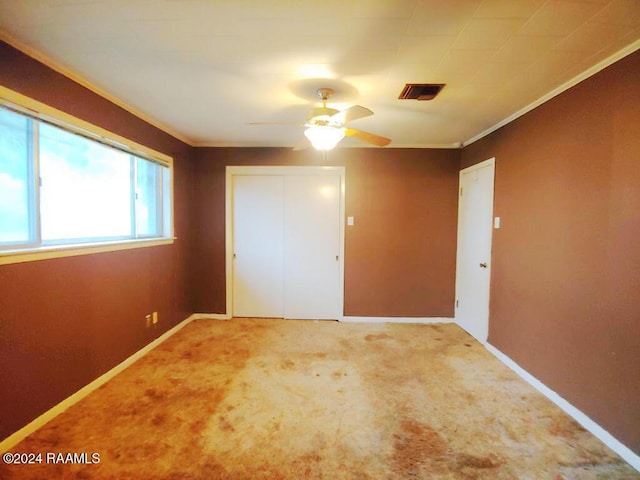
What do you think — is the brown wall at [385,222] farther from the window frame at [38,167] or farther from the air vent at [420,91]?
the air vent at [420,91]

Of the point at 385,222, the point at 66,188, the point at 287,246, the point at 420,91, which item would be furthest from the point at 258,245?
the point at 420,91

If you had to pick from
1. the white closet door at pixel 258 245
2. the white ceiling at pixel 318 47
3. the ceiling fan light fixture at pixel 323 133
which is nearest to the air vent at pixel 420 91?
the white ceiling at pixel 318 47

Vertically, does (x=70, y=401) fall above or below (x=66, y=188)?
below

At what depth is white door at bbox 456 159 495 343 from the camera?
3104 mm

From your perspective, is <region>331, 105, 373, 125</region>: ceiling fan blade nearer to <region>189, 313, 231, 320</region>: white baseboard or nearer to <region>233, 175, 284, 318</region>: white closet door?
<region>233, 175, 284, 318</region>: white closet door

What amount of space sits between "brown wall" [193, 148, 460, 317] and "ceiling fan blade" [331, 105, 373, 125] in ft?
5.93

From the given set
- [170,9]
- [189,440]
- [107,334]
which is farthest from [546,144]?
[107,334]

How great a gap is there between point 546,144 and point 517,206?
572mm

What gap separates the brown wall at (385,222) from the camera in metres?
3.78

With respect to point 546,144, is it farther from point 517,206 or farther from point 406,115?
point 406,115

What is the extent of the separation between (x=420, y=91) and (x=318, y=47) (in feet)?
3.13

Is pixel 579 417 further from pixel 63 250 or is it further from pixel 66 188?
pixel 66 188

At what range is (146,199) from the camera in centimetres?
306

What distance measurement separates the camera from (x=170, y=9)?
54.6 inches
